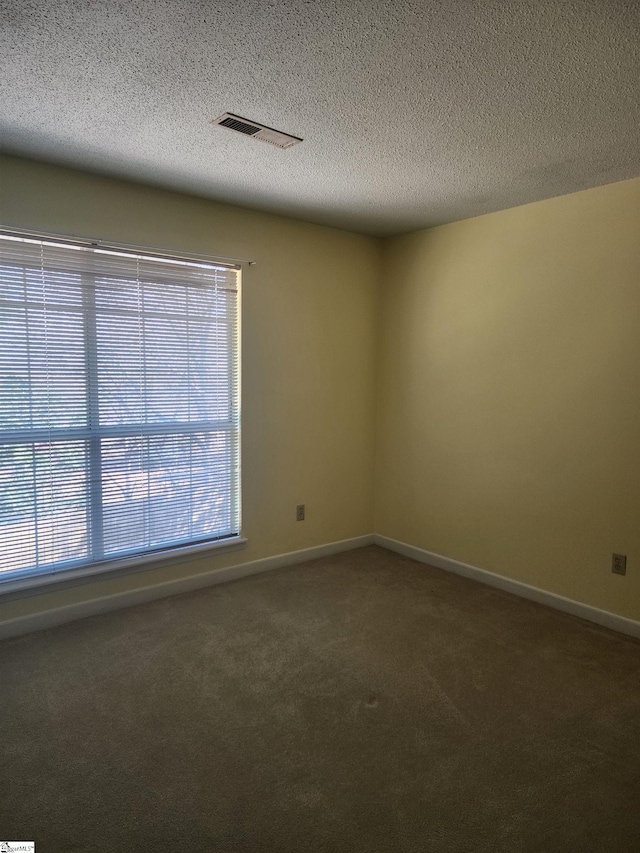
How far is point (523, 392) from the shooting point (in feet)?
11.5

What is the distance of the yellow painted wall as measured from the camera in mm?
3043

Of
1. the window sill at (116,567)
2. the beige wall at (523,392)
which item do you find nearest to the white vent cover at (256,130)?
the beige wall at (523,392)

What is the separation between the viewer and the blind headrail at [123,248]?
2.84 m

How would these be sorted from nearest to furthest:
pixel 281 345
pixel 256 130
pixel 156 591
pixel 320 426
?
pixel 256 130 → pixel 156 591 → pixel 281 345 → pixel 320 426

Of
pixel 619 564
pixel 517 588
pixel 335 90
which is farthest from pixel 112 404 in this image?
pixel 619 564

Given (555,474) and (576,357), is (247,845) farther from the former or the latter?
(576,357)

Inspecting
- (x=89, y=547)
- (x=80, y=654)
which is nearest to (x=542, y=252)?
(x=89, y=547)

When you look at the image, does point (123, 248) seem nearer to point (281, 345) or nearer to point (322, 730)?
point (281, 345)

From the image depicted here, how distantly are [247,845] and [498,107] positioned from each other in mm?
2760

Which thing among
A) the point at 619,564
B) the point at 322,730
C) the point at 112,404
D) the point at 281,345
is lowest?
the point at 322,730

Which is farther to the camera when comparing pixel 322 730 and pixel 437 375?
pixel 437 375

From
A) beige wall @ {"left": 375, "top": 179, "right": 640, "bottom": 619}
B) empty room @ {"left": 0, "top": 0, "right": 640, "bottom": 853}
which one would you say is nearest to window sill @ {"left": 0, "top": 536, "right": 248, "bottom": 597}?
empty room @ {"left": 0, "top": 0, "right": 640, "bottom": 853}

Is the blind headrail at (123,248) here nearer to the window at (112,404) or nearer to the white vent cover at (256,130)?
the window at (112,404)

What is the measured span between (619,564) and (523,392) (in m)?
1.18
